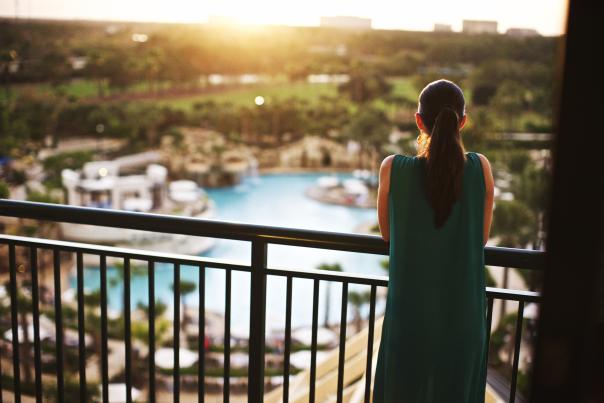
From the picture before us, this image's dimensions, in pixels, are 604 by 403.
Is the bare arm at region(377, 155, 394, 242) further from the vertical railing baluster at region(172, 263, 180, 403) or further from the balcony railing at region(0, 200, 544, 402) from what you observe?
the vertical railing baluster at region(172, 263, 180, 403)

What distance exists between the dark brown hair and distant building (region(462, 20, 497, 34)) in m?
29.6

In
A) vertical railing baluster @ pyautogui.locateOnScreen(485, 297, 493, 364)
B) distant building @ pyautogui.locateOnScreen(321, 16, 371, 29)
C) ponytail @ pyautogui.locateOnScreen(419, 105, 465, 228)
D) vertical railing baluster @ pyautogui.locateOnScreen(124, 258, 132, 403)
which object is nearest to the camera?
ponytail @ pyautogui.locateOnScreen(419, 105, 465, 228)

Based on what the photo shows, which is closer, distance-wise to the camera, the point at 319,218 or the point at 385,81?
the point at 319,218

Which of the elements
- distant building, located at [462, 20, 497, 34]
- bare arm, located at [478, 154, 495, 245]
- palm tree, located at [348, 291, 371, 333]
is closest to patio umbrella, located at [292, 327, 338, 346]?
palm tree, located at [348, 291, 371, 333]

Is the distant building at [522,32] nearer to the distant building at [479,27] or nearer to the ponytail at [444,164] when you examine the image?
the distant building at [479,27]

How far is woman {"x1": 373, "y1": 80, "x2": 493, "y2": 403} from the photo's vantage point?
4.93 feet

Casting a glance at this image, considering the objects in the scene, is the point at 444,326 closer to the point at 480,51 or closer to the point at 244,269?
the point at 244,269

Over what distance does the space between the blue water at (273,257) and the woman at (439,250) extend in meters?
11.3

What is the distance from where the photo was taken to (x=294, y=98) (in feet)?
115

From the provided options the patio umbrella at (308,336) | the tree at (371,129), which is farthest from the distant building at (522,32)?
the patio umbrella at (308,336)

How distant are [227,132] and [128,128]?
5.06 meters

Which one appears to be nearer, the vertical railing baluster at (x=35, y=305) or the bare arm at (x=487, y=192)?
the bare arm at (x=487, y=192)

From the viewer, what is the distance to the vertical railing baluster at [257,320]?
180cm

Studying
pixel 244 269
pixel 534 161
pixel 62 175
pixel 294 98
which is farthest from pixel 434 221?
pixel 294 98
